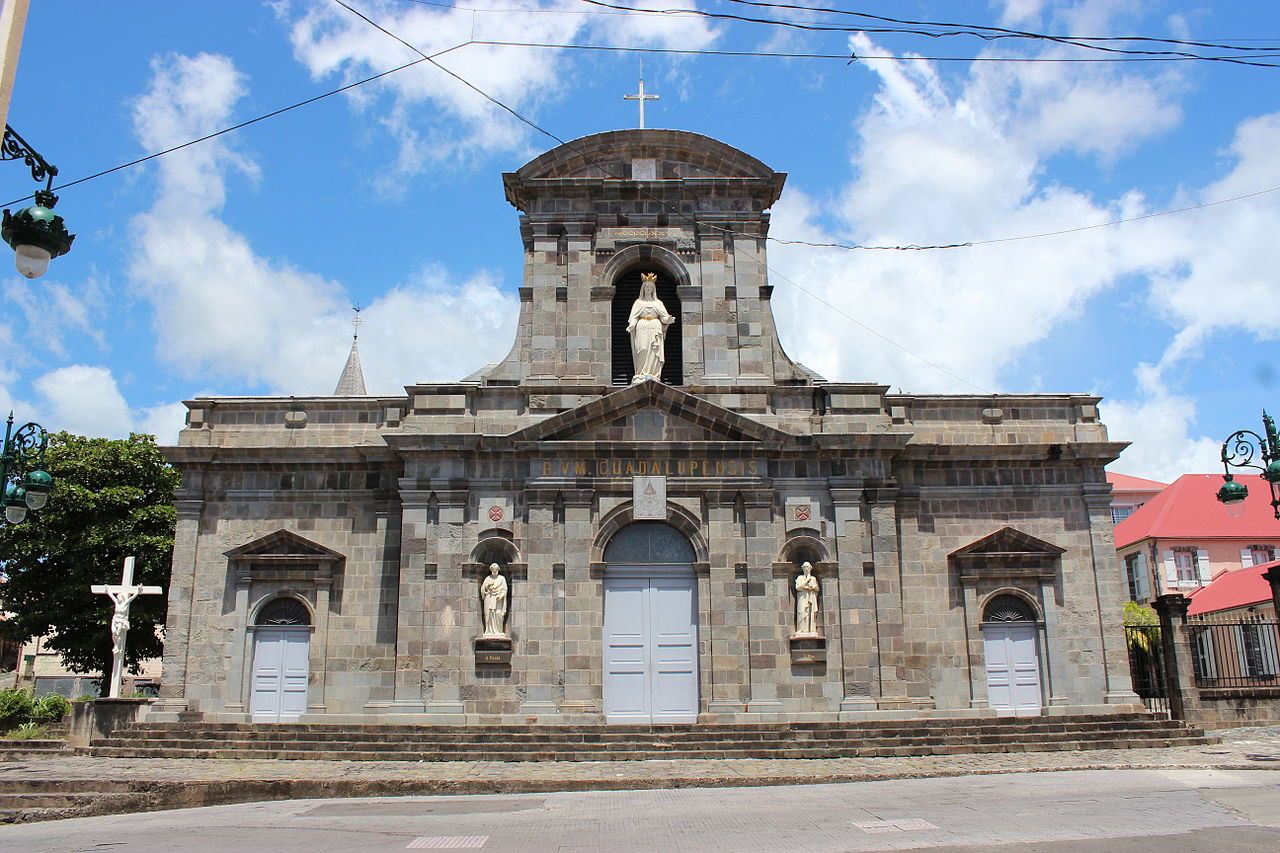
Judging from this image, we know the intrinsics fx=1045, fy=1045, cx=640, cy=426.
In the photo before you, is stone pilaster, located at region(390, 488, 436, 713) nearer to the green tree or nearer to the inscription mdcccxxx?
the inscription mdcccxxx

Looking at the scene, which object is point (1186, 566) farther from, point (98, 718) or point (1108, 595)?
point (98, 718)

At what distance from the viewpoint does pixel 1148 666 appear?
973 inches

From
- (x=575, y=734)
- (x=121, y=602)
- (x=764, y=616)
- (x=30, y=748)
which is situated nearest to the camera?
(x=30, y=748)

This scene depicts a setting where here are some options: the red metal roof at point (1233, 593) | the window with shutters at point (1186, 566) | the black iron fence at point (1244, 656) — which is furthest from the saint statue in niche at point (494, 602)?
the window with shutters at point (1186, 566)

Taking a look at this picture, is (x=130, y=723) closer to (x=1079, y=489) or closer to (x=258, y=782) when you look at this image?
(x=258, y=782)

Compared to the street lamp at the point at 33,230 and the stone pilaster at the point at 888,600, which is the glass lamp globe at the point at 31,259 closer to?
the street lamp at the point at 33,230

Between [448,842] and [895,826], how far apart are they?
16.0 feet

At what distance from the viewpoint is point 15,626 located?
105ft

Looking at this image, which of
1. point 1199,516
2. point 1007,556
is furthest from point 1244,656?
point 1199,516

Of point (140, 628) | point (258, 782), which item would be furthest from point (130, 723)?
point (140, 628)

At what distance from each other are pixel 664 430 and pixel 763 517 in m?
2.80

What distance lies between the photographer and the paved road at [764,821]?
10.6 metres

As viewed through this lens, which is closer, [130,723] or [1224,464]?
[1224,464]

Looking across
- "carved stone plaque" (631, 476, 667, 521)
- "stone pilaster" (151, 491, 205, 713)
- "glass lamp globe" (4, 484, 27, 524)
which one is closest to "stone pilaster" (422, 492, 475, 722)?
"carved stone plaque" (631, 476, 667, 521)
